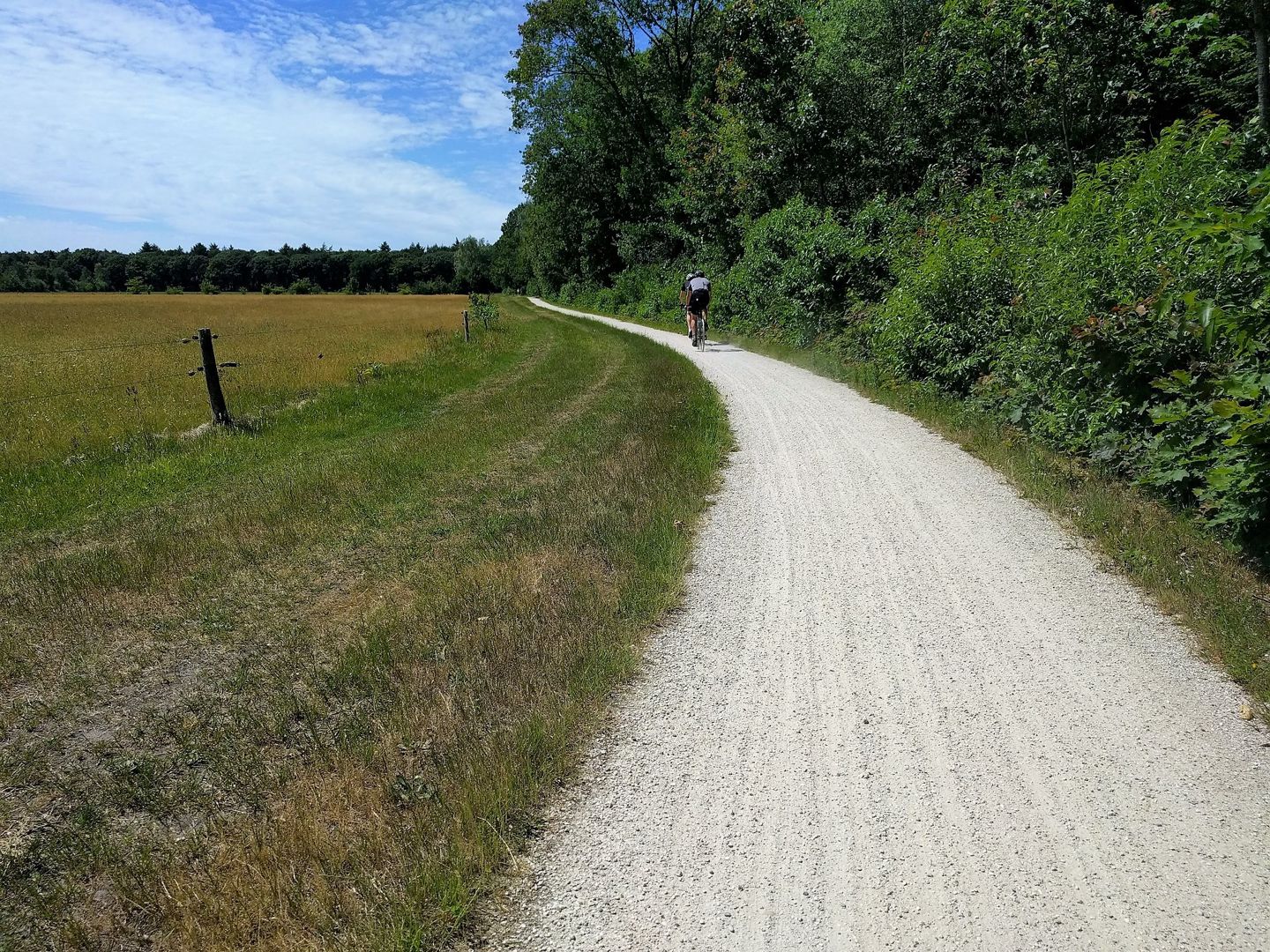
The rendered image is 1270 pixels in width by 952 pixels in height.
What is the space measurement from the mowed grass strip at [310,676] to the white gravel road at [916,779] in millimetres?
348

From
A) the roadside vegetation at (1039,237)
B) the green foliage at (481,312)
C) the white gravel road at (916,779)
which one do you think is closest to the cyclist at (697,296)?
the roadside vegetation at (1039,237)

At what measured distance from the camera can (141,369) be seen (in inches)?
668

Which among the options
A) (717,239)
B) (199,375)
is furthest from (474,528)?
(717,239)

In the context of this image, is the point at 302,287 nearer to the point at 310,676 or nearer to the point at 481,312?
the point at 481,312

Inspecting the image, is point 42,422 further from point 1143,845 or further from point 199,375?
point 1143,845

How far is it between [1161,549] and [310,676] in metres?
5.46

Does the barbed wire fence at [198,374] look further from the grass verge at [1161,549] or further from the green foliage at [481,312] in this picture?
the grass verge at [1161,549]

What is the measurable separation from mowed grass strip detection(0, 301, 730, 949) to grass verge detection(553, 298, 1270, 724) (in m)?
2.98

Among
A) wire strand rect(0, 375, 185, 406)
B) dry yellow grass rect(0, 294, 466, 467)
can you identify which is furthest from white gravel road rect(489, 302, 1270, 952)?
wire strand rect(0, 375, 185, 406)

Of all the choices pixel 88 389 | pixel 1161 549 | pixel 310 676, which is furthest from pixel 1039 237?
pixel 88 389

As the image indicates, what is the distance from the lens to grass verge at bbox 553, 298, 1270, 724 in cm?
355

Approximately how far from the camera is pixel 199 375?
16141 mm

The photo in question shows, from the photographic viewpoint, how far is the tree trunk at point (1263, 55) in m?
7.39

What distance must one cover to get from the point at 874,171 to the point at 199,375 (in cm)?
1902
